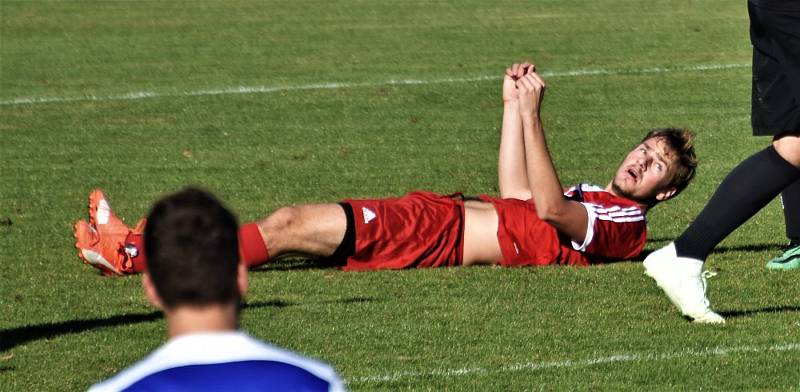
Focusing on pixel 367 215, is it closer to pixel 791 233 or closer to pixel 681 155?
pixel 681 155

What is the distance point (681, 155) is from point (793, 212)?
0.65m

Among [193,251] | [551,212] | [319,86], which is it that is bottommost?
[319,86]

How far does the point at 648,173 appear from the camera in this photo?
7.69 m

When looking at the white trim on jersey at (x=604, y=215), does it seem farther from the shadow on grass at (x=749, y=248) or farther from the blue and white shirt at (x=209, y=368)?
the blue and white shirt at (x=209, y=368)

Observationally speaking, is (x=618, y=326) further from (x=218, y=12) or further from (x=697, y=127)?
(x=218, y=12)

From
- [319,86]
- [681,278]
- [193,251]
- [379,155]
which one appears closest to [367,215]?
[681,278]

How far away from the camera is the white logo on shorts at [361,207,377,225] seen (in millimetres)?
7584

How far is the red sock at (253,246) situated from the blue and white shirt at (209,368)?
439 cm

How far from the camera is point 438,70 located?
1575 centimetres

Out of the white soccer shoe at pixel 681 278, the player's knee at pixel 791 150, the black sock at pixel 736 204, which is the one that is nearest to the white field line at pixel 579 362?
the white soccer shoe at pixel 681 278

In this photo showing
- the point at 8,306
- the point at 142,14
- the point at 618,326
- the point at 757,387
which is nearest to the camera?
the point at 757,387

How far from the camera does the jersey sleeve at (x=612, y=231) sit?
24.9 feet

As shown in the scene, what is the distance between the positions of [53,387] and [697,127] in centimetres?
780

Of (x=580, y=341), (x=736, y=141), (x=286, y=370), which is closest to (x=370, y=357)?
(x=580, y=341)
